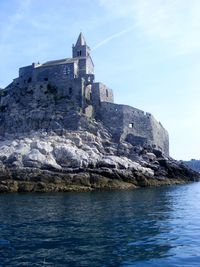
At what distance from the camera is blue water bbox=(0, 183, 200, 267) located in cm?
1201

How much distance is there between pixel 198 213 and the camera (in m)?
22.4

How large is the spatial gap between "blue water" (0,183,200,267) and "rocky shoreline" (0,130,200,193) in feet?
47.0

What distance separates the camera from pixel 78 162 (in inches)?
Result: 1689

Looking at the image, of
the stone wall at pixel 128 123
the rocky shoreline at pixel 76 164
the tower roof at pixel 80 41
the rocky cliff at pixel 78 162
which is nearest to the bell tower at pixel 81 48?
the tower roof at pixel 80 41

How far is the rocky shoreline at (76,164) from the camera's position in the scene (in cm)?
4031

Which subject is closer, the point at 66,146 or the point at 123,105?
the point at 66,146

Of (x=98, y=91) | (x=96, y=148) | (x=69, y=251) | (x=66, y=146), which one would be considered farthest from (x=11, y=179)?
(x=69, y=251)

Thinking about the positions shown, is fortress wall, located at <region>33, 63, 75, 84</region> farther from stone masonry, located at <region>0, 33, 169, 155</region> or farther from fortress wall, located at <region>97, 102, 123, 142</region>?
fortress wall, located at <region>97, 102, 123, 142</region>

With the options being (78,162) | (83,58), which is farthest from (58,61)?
(78,162)

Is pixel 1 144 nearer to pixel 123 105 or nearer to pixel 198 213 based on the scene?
pixel 123 105

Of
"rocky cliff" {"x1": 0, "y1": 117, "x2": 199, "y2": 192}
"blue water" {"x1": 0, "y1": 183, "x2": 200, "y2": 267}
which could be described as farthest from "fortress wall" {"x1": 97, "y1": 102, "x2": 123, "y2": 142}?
"blue water" {"x1": 0, "y1": 183, "x2": 200, "y2": 267}

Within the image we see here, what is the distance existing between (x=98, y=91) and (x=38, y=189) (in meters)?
23.0

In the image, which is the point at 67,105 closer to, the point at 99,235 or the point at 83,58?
the point at 83,58

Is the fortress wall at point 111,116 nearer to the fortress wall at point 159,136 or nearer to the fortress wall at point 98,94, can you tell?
the fortress wall at point 98,94
